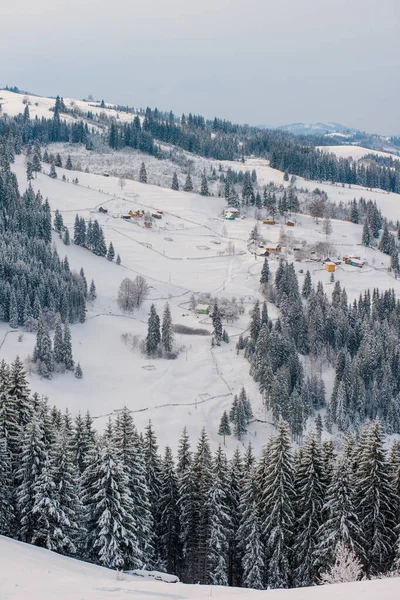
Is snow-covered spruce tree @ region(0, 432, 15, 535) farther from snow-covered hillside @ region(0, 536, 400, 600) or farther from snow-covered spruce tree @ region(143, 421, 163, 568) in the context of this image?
snow-covered spruce tree @ region(143, 421, 163, 568)

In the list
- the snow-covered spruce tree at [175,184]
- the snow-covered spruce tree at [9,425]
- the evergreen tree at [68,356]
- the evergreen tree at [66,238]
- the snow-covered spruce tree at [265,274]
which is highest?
the snow-covered spruce tree at [175,184]

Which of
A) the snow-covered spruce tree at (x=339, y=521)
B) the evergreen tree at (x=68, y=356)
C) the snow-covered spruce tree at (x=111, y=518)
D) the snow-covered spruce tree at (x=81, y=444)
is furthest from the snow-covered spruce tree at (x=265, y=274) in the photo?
the snow-covered spruce tree at (x=111, y=518)

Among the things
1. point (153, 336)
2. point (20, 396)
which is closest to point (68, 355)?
point (153, 336)

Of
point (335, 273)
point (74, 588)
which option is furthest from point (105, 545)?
point (335, 273)

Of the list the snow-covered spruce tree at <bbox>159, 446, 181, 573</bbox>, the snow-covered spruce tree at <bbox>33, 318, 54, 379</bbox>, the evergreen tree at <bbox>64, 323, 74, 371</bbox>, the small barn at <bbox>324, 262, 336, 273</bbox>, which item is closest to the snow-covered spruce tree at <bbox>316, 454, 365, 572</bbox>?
the snow-covered spruce tree at <bbox>159, 446, 181, 573</bbox>

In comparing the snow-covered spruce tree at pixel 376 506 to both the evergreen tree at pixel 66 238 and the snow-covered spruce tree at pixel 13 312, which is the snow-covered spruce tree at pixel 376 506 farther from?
the evergreen tree at pixel 66 238
